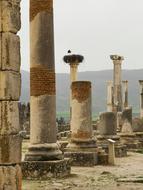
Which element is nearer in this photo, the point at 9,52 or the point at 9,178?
the point at 9,178

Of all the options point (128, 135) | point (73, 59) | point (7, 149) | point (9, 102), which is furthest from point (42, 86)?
point (73, 59)

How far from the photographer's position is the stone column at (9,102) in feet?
31.6

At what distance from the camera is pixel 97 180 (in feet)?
48.0

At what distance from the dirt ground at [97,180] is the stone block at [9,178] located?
3.03 meters

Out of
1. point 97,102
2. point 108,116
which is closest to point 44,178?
point 108,116

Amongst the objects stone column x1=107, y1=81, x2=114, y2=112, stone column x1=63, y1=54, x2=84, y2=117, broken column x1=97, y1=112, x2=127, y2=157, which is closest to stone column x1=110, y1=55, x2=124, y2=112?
stone column x1=107, y1=81, x2=114, y2=112

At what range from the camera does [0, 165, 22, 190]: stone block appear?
375 inches

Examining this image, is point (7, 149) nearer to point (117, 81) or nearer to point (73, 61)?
point (73, 61)

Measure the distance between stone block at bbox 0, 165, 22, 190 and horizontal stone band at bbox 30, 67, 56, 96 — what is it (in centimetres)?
561

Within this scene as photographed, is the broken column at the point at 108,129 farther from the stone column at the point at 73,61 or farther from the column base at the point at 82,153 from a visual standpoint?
the stone column at the point at 73,61

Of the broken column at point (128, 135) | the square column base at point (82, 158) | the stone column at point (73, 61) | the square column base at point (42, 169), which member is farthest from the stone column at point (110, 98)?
the square column base at point (42, 169)

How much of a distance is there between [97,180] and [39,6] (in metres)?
5.21

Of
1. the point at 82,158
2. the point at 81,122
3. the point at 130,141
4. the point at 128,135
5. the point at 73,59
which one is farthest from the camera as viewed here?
the point at 73,59

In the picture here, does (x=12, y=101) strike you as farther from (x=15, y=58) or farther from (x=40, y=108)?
(x=40, y=108)
